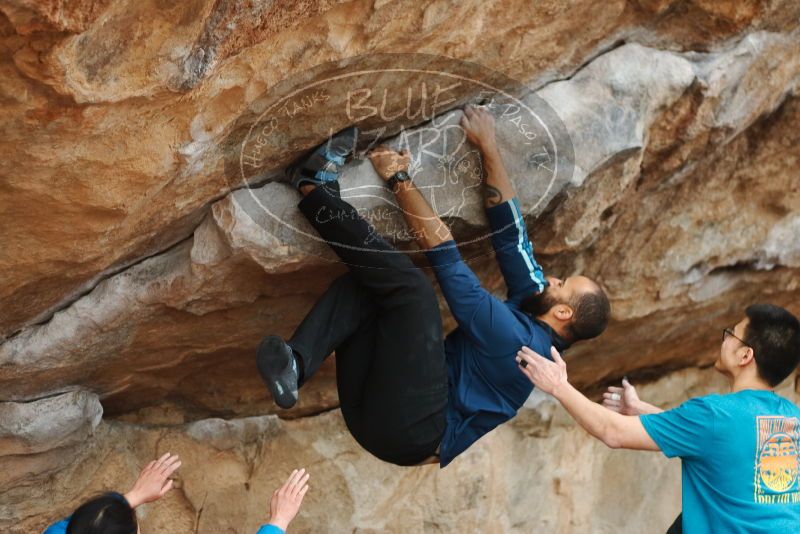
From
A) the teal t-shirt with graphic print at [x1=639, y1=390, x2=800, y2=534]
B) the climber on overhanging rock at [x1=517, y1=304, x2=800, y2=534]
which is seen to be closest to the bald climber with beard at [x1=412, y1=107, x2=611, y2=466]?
the climber on overhanging rock at [x1=517, y1=304, x2=800, y2=534]

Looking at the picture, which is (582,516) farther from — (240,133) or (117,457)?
(240,133)

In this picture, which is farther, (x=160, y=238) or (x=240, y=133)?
(x=160, y=238)

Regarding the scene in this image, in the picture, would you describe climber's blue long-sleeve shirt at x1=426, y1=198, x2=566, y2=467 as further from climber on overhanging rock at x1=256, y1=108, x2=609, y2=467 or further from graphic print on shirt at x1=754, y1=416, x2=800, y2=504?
graphic print on shirt at x1=754, y1=416, x2=800, y2=504

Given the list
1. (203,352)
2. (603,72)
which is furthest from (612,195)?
(203,352)

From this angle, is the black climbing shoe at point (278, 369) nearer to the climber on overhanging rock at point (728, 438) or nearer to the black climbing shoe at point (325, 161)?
the black climbing shoe at point (325, 161)

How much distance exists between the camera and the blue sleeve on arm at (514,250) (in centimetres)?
305

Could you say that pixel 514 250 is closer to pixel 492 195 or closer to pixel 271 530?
pixel 492 195

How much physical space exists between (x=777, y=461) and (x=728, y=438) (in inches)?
6.8

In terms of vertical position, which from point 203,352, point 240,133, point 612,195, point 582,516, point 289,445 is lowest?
point 582,516

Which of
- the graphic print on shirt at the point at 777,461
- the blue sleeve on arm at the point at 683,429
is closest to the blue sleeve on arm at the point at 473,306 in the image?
the blue sleeve on arm at the point at 683,429

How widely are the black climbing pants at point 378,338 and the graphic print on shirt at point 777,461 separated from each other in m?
0.90

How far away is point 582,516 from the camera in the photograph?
4.61m

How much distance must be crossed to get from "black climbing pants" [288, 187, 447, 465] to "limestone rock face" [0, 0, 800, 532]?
155mm

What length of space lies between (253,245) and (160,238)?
0.34 metres
